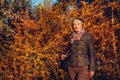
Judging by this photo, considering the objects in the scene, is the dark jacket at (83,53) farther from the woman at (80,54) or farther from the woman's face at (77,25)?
the woman's face at (77,25)

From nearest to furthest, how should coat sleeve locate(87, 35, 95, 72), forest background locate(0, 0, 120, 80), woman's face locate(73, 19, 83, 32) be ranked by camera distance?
coat sleeve locate(87, 35, 95, 72) → woman's face locate(73, 19, 83, 32) → forest background locate(0, 0, 120, 80)

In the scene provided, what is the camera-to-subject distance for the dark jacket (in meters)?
4.80

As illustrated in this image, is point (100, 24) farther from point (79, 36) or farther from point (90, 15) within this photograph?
point (79, 36)

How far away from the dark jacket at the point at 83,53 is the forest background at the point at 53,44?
4.18m

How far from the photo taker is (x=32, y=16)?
11.6m

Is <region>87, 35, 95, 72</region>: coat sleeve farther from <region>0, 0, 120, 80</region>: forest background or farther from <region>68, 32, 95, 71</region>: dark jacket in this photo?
<region>0, 0, 120, 80</region>: forest background

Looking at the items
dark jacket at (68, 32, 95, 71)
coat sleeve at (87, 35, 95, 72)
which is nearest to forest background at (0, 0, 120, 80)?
dark jacket at (68, 32, 95, 71)

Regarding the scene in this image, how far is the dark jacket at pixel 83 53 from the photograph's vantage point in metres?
4.80

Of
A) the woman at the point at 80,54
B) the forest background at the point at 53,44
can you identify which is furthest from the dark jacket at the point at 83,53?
the forest background at the point at 53,44

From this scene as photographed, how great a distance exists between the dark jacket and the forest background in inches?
165

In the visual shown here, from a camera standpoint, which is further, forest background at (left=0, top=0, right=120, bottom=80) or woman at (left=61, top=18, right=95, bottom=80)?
forest background at (left=0, top=0, right=120, bottom=80)

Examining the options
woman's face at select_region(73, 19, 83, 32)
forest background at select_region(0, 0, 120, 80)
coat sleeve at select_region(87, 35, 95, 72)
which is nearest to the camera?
coat sleeve at select_region(87, 35, 95, 72)

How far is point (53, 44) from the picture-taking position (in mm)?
9109

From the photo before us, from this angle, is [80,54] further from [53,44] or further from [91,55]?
[53,44]
